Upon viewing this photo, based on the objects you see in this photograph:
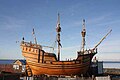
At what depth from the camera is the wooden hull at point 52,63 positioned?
4503 centimetres

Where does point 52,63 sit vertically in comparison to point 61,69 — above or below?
above

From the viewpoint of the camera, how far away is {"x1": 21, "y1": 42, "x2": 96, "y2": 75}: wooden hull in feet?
148

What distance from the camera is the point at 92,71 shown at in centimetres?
5391

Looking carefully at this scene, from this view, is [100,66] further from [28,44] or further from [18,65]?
[18,65]

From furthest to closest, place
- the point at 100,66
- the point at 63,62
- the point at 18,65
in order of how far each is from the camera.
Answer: the point at 18,65 < the point at 100,66 < the point at 63,62

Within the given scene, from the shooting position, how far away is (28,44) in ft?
158

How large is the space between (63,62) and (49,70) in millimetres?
3915

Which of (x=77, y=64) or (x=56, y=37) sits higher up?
(x=56, y=37)

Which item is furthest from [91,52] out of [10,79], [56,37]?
[10,79]

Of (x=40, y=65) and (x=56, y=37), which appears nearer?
(x=40, y=65)

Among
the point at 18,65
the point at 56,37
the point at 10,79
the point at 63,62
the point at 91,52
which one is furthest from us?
the point at 18,65

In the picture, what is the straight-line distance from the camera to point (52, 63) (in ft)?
148

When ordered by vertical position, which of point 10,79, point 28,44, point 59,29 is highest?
point 59,29

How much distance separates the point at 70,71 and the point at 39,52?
318 inches
